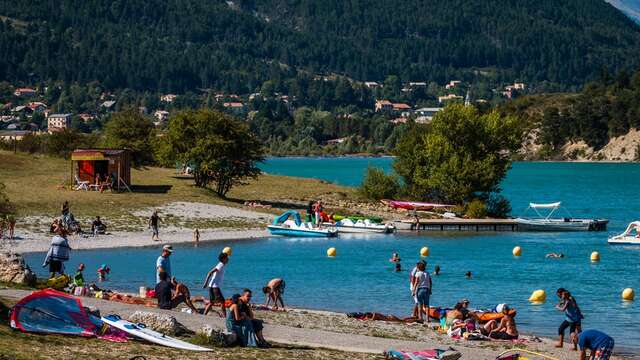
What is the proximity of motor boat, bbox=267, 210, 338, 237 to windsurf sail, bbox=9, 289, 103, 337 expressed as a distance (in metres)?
38.8

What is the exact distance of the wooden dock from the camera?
232 feet

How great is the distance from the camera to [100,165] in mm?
68938

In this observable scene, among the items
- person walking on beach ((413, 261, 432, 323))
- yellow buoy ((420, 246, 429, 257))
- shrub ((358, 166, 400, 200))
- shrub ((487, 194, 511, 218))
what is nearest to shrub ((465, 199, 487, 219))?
shrub ((487, 194, 511, 218))

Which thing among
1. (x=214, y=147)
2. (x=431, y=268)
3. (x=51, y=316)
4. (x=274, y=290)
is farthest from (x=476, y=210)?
(x=51, y=316)

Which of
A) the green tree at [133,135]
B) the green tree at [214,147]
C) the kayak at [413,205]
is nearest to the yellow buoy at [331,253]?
the green tree at [214,147]

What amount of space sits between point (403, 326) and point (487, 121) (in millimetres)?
50108

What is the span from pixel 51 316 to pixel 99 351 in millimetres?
1786

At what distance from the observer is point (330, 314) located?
3428 centimetres

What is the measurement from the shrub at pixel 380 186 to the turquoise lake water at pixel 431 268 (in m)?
15.1

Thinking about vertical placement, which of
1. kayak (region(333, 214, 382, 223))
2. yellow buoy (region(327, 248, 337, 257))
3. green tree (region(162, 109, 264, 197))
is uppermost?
green tree (region(162, 109, 264, 197))

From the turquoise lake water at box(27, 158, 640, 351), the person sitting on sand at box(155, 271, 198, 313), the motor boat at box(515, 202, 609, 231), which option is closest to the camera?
the person sitting on sand at box(155, 271, 198, 313)

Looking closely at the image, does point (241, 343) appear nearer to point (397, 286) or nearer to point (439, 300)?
point (439, 300)

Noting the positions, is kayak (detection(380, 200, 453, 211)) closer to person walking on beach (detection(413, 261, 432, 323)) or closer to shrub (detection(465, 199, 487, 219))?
shrub (detection(465, 199, 487, 219))

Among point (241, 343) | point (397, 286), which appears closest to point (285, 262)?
point (397, 286)
